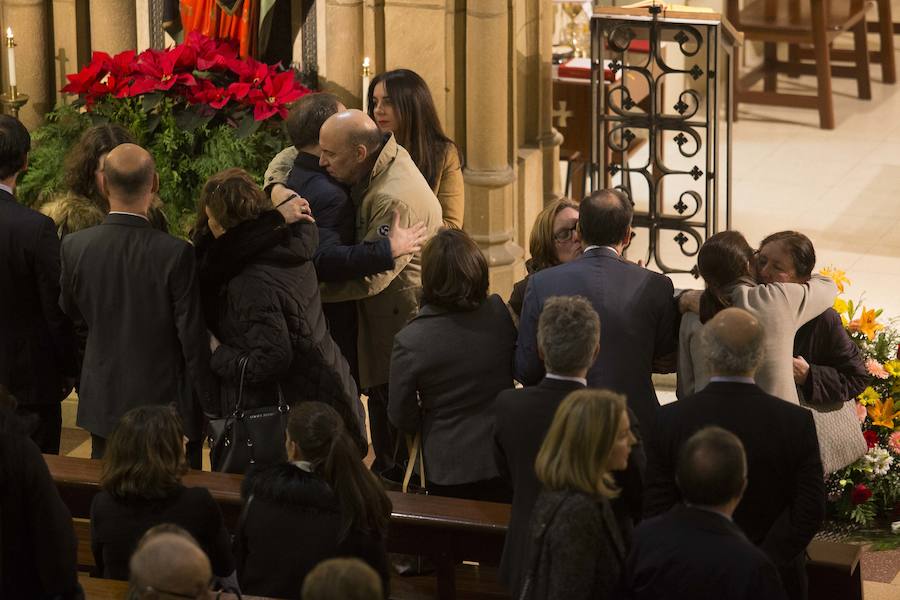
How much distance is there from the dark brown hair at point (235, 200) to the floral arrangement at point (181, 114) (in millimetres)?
1714

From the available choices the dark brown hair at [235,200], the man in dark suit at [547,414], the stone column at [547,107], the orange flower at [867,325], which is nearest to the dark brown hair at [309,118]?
the dark brown hair at [235,200]

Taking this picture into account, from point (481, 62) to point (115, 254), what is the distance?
2742mm

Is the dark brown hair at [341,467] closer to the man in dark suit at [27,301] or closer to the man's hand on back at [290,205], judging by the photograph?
the man's hand on back at [290,205]

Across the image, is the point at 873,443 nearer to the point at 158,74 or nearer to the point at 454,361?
the point at 454,361

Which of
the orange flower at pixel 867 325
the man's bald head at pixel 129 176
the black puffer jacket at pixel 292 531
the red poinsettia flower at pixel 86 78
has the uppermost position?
the red poinsettia flower at pixel 86 78

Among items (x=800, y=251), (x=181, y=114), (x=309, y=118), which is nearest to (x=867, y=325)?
(x=800, y=251)

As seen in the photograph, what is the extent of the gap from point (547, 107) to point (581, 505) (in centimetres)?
472

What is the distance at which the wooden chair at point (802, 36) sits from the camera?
1149 centimetres

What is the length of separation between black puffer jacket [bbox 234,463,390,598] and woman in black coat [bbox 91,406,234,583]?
10 centimetres

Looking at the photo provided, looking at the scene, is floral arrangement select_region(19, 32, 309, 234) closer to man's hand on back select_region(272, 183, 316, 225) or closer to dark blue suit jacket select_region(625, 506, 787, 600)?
man's hand on back select_region(272, 183, 316, 225)

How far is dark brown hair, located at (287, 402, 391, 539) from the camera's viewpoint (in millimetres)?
3898

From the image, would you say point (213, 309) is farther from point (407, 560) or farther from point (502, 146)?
point (502, 146)

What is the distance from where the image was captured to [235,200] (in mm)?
4695

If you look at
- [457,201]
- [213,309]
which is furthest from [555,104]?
[213,309]
